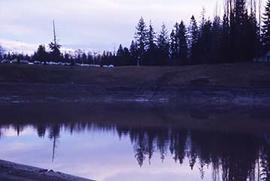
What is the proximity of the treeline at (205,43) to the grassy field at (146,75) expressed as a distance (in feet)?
25.5

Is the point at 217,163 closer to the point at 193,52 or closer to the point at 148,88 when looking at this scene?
the point at 148,88

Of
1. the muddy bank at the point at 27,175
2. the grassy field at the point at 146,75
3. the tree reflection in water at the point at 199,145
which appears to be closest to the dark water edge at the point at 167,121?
the tree reflection in water at the point at 199,145

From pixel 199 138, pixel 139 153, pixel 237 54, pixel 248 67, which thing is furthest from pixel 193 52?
pixel 139 153

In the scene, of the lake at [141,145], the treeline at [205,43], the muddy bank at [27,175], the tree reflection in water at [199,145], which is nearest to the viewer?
the muddy bank at [27,175]

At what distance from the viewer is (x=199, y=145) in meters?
22.6

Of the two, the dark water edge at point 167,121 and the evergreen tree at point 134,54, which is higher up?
the evergreen tree at point 134,54

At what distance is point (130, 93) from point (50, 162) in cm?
3962

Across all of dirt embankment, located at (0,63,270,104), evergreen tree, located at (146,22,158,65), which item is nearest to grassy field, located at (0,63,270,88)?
dirt embankment, located at (0,63,270,104)

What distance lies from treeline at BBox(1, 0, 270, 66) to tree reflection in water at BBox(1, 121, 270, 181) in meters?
45.2

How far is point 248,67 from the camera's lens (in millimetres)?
65938

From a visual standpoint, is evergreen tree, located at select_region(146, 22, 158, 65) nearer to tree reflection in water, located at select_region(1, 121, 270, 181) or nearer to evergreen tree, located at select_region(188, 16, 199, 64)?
evergreen tree, located at select_region(188, 16, 199, 64)

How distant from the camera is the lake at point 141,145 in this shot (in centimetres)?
1631

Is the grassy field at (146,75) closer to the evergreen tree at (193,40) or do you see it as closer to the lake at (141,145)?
the evergreen tree at (193,40)

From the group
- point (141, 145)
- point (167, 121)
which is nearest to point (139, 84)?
point (167, 121)
